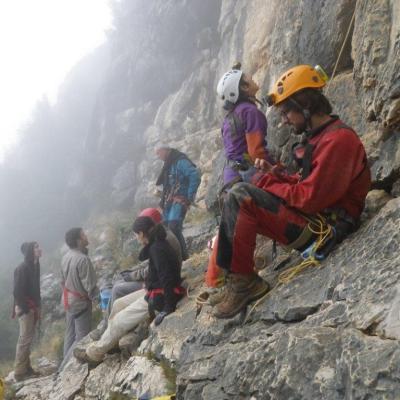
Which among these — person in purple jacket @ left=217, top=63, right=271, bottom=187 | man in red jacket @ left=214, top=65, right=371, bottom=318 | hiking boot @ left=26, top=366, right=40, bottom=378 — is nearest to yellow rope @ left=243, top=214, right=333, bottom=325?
man in red jacket @ left=214, top=65, right=371, bottom=318

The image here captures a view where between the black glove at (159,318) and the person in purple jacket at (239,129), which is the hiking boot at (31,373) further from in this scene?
the person in purple jacket at (239,129)

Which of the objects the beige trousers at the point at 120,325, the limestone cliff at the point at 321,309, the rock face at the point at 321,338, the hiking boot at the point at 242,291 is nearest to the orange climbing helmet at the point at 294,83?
the limestone cliff at the point at 321,309

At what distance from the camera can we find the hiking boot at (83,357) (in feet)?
21.0

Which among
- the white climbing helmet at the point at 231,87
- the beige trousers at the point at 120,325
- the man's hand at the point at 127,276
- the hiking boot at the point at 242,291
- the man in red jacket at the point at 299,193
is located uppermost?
the white climbing helmet at the point at 231,87

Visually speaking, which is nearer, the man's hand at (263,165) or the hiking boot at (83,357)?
the man's hand at (263,165)

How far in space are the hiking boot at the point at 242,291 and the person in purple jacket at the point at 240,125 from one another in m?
1.29

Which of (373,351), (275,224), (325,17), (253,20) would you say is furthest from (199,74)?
(373,351)

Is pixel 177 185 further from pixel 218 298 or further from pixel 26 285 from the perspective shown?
pixel 26 285

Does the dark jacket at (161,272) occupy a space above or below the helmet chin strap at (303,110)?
below

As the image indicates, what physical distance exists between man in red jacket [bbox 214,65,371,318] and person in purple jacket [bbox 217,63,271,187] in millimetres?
810

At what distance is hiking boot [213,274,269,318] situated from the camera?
3.91m

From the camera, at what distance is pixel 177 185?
A: 762cm

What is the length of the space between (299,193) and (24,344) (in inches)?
278

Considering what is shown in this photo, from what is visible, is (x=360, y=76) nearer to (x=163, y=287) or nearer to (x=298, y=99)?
(x=298, y=99)
